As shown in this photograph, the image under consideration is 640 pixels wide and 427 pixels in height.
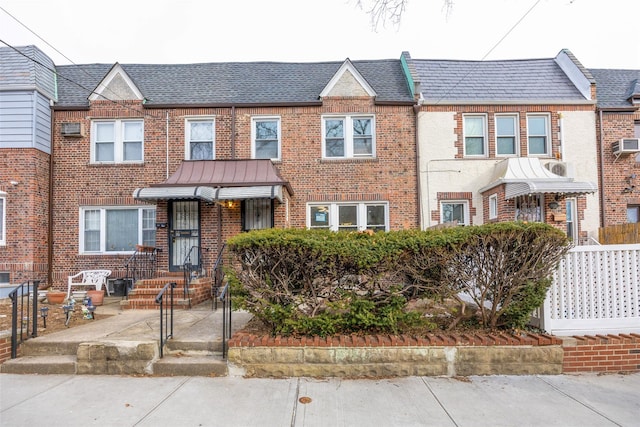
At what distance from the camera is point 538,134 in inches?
438

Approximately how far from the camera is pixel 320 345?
14.8ft

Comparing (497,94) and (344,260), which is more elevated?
(497,94)

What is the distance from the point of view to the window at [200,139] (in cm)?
1098

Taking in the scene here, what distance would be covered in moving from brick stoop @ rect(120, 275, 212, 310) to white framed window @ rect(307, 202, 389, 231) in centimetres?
365

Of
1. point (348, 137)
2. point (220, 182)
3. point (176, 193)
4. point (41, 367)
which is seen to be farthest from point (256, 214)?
point (41, 367)

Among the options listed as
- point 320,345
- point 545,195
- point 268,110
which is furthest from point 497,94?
point 320,345

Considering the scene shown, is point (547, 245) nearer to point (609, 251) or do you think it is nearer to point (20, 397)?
point (609, 251)

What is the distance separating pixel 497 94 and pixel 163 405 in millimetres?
11827

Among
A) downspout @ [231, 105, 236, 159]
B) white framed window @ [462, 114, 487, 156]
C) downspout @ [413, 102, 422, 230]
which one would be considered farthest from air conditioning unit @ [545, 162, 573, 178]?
downspout @ [231, 105, 236, 159]

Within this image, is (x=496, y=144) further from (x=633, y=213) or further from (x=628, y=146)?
(x=633, y=213)

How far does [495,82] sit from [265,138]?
7.56 metres

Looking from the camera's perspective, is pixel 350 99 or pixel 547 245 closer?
pixel 547 245

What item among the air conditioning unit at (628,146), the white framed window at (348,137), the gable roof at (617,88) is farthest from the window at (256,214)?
the gable roof at (617,88)

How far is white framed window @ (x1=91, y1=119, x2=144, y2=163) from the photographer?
10883mm
